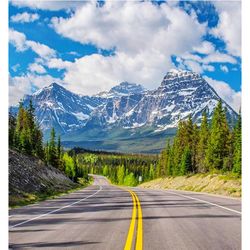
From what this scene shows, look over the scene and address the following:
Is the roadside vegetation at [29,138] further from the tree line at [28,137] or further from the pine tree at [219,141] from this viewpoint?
the pine tree at [219,141]

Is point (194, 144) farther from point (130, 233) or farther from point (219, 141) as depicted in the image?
point (130, 233)

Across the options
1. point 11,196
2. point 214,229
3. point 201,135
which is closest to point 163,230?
point 214,229

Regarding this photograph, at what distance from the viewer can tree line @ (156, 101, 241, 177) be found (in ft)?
233

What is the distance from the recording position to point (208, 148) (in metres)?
75.7

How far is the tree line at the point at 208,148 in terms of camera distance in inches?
2795

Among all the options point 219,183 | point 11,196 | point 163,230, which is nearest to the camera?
point 163,230

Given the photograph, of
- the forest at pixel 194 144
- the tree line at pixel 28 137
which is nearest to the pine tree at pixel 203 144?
the forest at pixel 194 144

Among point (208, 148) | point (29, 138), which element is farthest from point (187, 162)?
point (29, 138)

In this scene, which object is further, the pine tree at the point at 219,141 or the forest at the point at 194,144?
the pine tree at the point at 219,141

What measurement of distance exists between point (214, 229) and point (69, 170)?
408 ft

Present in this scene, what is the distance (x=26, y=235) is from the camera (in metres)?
12.3
